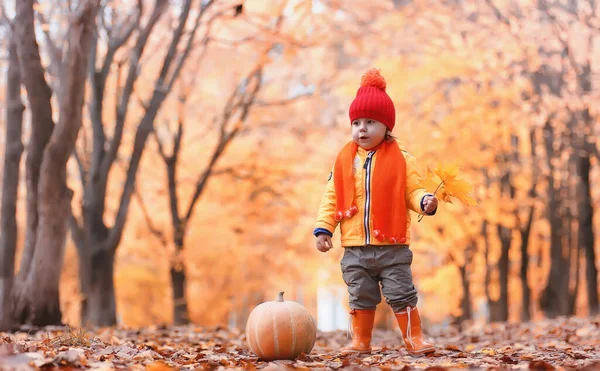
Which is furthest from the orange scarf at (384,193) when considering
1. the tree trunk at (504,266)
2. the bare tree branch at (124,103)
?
the tree trunk at (504,266)

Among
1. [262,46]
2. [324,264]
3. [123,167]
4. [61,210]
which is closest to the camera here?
[61,210]

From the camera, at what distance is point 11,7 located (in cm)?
786

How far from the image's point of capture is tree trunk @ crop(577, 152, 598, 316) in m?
12.6

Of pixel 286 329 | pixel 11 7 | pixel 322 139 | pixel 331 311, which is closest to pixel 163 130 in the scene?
pixel 322 139

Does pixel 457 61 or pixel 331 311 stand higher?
pixel 457 61

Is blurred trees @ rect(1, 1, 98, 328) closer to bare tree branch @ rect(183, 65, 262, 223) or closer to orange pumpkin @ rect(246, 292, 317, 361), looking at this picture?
orange pumpkin @ rect(246, 292, 317, 361)

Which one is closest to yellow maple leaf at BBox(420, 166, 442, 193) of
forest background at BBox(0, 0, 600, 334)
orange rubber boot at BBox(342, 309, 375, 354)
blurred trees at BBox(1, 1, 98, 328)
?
forest background at BBox(0, 0, 600, 334)

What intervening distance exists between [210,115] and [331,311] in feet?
172

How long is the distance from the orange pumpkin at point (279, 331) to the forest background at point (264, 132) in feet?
4.96

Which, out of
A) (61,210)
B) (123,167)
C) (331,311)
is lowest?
(331,311)

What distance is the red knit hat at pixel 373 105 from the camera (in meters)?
5.23

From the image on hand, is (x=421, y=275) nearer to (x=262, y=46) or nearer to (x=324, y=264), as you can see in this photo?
(x=324, y=264)

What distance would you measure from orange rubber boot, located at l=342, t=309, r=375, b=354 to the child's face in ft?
4.04

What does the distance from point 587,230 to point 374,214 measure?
9165 mm
